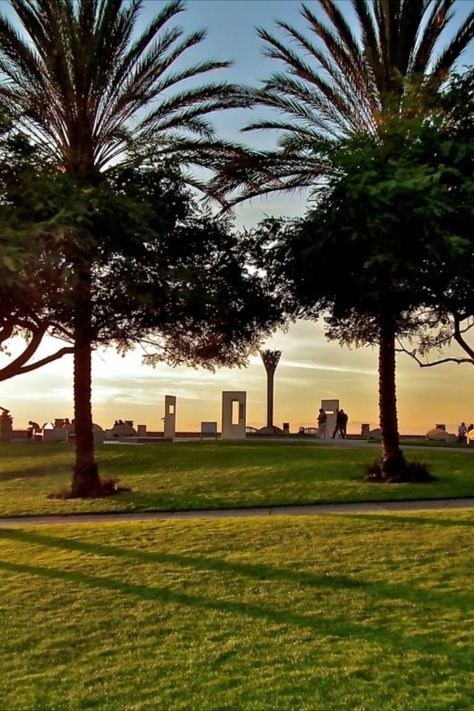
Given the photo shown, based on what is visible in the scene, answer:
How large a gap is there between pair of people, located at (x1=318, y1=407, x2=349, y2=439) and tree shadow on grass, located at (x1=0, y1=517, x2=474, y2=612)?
26981 mm

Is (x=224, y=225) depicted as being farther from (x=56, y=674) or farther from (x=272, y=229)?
(x=56, y=674)

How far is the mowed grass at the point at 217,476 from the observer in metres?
17.2

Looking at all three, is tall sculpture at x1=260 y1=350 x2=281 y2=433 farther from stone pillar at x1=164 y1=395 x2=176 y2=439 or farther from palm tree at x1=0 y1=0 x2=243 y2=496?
palm tree at x1=0 y1=0 x2=243 y2=496

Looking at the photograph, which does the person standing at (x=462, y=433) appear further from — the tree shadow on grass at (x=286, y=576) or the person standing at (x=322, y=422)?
the tree shadow on grass at (x=286, y=576)

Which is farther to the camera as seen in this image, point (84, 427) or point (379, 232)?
point (84, 427)

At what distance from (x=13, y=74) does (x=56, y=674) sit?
13.2 meters

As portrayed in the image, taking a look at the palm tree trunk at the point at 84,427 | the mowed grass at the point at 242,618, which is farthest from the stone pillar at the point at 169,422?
the mowed grass at the point at 242,618

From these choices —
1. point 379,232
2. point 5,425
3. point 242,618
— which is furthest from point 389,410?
point 5,425

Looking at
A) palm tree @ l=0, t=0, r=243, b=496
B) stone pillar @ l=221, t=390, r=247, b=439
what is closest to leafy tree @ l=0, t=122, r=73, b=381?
palm tree @ l=0, t=0, r=243, b=496

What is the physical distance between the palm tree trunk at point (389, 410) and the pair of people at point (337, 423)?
18658 millimetres

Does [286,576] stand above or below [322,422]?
below

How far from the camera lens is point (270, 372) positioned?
135ft

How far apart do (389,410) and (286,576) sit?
10.1 metres

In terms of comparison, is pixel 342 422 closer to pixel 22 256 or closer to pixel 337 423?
pixel 337 423
